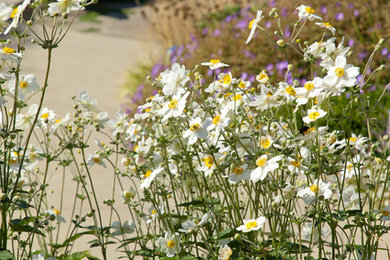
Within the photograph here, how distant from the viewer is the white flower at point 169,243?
7.07ft

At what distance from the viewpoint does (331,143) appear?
2266mm

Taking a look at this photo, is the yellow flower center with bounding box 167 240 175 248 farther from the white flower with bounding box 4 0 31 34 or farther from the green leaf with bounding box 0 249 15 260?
the white flower with bounding box 4 0 31 34

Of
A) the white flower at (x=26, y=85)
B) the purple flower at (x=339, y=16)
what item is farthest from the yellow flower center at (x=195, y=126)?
the purple flower at (x=339, y=16)

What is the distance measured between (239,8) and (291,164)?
697cm

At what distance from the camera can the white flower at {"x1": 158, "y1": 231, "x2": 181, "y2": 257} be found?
216 cm

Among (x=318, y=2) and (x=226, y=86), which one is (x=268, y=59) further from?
(x=226, y=86)

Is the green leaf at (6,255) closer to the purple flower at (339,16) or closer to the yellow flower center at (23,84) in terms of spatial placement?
the yellow flower center at (23,84)

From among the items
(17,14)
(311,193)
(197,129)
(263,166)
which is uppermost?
(17,14)

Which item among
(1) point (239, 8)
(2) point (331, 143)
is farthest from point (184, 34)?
(2) point (331, 143)

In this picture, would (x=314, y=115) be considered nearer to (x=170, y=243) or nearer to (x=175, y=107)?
(x=175, y=107)

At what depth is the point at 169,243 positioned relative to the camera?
2156 millimetres

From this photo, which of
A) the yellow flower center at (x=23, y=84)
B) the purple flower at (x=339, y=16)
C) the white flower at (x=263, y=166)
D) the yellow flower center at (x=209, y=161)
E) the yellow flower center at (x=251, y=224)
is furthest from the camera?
the purple flower at (x=339, y=16)

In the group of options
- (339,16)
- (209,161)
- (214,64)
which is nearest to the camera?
(209,161)

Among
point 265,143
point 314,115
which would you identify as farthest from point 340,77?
point 265,143
